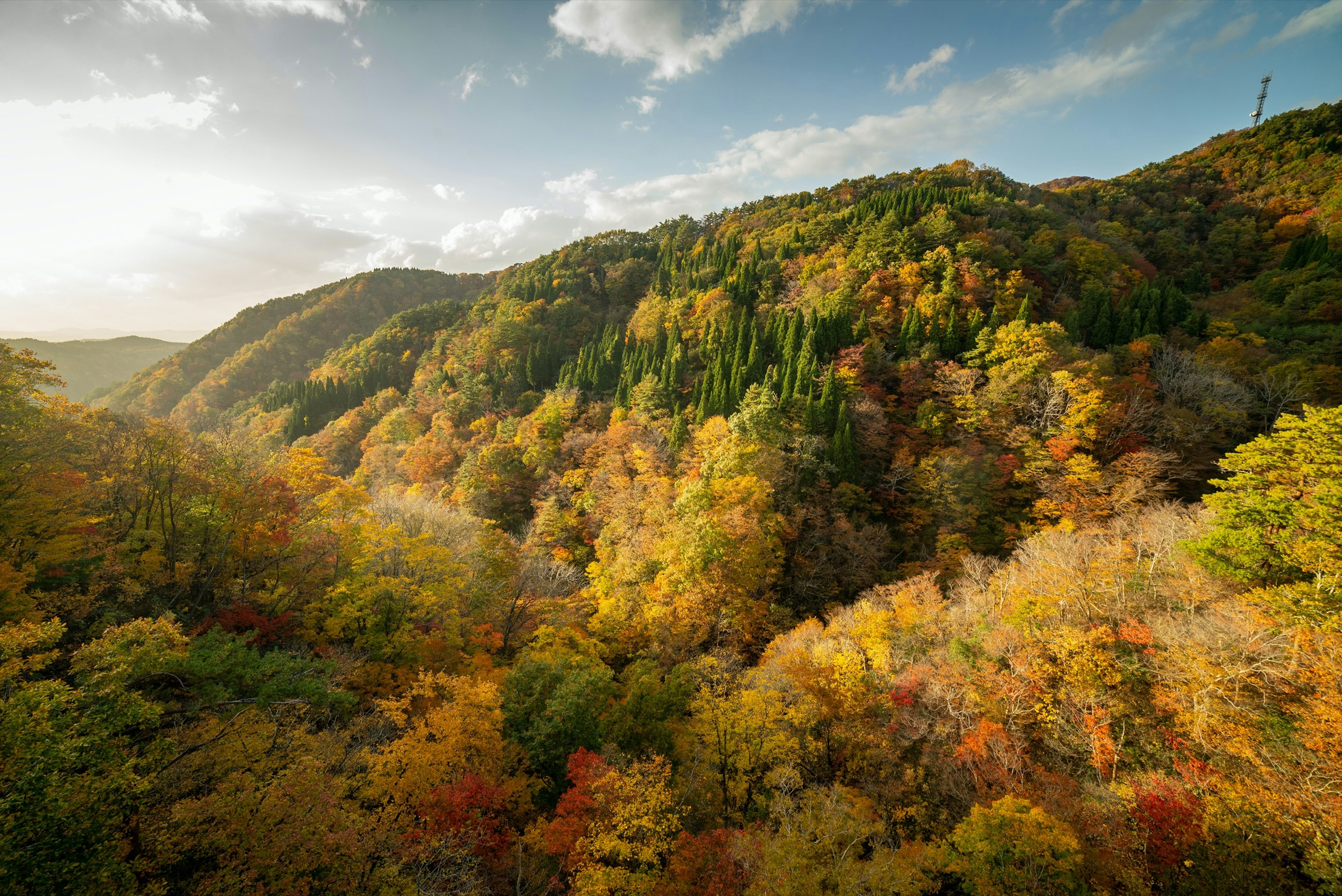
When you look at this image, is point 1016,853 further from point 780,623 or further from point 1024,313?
point 1024,313

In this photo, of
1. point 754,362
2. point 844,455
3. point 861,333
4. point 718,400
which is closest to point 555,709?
point 844,455

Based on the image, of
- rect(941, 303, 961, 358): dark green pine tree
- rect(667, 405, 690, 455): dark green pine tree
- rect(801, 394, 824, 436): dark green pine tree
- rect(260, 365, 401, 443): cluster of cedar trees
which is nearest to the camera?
rect(801, 394, 824, 436): dark green pine tree

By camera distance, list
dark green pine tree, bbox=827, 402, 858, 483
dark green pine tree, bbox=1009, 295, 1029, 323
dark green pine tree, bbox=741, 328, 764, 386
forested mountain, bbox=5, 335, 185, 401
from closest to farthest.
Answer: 1. dark green pine tree, bbox=827, 402, 858, 483
2. dark green pine tree, bbox=1009, 295, 1029, 323
3. dark green pine tree, bbox=741, 328, 764, 386
4. forested mountain, bbox=5, 335, 185, 401

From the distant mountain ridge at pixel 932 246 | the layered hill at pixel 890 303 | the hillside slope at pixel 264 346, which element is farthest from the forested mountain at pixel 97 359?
the layered hill at pixel 890 303

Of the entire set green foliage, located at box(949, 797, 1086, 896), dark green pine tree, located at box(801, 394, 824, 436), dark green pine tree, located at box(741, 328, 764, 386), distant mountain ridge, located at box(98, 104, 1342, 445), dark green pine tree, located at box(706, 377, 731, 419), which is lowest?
green foliage, located at box(949, 797, 1086, 896)

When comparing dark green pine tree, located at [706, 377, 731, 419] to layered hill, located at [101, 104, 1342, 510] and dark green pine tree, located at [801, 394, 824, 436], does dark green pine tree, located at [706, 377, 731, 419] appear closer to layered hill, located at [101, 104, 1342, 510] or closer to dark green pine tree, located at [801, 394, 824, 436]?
layered hill, located at [101, 104, 1342, 510]

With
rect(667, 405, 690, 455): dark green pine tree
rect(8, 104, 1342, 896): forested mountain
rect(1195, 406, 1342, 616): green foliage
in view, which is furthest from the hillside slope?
rect(1195, 406, 1342, 616): green foliage

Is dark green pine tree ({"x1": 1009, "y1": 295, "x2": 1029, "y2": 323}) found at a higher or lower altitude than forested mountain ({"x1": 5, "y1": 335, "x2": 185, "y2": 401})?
lower
